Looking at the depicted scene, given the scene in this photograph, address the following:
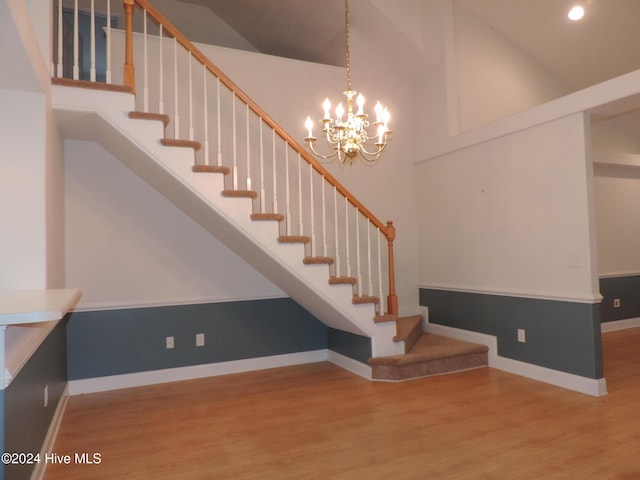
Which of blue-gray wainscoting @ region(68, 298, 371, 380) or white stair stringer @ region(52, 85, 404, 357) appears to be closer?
white stair stringer @ region(52, 85, 404, 357)

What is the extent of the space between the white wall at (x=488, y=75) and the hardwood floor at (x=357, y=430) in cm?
297

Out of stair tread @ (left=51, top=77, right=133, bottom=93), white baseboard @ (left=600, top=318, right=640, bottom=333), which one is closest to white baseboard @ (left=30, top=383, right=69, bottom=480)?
stair tread @ (left=51, top=77, right=133, bottom=93)

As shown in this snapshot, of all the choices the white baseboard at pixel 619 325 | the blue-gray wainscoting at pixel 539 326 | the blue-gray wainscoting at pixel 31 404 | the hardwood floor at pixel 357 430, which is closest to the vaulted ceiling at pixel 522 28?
the blue-gray wainscoting at pixel 539 326

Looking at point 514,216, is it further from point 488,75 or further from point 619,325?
point 619,325

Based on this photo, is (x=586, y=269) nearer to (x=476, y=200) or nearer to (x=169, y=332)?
(x=476, y=200)

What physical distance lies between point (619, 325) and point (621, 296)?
41cm

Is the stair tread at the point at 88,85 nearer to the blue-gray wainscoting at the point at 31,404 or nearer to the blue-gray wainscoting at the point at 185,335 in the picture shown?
the blue-gray wainscoting at the point at 31,404

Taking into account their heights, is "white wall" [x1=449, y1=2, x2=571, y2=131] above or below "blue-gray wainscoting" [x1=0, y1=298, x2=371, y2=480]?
above

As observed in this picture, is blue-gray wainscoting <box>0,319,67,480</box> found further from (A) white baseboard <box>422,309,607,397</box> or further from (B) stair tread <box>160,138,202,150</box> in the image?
(A) white baseboard <box>422,309,607,397</box>

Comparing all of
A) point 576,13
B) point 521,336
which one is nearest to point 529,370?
point 521,336

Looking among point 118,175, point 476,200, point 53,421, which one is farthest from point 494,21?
point 53,421

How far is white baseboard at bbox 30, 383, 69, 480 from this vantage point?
2.37 metres

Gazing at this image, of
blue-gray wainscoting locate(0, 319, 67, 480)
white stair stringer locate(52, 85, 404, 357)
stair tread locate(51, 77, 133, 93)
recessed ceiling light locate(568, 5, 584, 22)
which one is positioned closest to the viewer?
blue-gray wainscoting locate(0, 319, 67, 480)

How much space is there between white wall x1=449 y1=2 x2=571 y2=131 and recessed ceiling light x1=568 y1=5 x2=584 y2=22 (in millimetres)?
739
